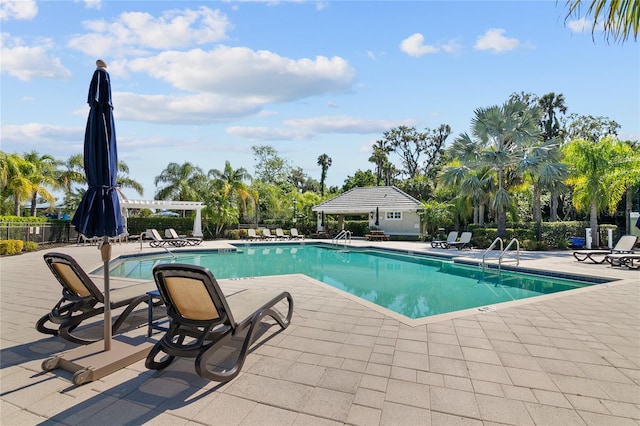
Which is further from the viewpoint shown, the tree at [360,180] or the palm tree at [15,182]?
the tree at [360,180]

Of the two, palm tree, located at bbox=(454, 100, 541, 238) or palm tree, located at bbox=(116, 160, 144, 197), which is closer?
palm tree, located at bbox=(454, 100, 541, 238)

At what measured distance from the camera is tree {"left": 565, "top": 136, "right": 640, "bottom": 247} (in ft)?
51.6

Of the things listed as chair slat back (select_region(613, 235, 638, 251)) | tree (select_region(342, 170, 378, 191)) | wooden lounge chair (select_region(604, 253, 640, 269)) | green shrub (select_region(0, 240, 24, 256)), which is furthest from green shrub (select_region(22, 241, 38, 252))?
tree (select_region(342, 170, 378, 191))

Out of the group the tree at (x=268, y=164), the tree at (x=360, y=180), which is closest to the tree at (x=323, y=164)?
the tree at (x=360, y=180)

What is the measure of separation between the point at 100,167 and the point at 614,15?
498 cm

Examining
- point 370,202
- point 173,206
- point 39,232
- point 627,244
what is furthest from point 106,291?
point 370,202

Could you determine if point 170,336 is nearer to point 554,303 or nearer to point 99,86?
point 99,86

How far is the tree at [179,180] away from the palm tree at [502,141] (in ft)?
70.1

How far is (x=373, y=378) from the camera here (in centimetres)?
314

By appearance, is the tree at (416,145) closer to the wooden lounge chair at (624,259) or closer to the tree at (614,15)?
the wooden lounge chair at (624,259)

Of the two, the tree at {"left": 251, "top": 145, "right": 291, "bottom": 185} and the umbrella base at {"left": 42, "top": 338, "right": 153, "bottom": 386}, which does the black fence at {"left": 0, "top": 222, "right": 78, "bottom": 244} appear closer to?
the umbrella base at {"left": 42, "top": 338, "right": 153, "bottom": 386}

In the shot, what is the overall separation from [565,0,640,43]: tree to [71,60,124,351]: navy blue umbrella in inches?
173

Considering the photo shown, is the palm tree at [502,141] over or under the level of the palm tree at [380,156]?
under

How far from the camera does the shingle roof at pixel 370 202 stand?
80.9 feet
